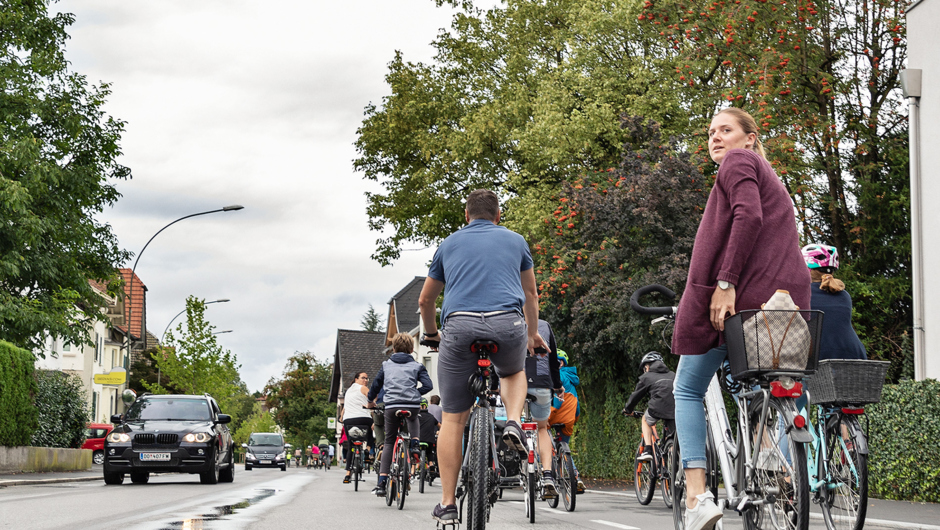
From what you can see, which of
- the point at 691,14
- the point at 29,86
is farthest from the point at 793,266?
the point at 29,86

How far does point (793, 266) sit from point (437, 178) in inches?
1067

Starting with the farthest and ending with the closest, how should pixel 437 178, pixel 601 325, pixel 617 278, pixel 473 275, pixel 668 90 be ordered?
1. pixel 437 178
2. pixel 668 90
3. pixel 601 325
4. pixel 617 278
5. pixel 473 275

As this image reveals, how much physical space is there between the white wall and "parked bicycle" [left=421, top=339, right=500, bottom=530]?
33.8 ft

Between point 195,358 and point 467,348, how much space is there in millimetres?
54412

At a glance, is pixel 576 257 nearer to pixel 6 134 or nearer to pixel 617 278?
pixel 617 278

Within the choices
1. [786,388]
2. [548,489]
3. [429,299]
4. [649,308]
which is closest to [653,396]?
[548,489]

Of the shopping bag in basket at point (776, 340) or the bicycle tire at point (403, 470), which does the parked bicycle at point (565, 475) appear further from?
the shopping bag in basket at point (776, 340)

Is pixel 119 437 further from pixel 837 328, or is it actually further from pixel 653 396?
pixel 837 328

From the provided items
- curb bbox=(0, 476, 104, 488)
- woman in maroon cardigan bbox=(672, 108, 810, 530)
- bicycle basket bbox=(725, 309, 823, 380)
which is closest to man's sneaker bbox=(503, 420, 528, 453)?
woman in maroon cardigan bbox=(672, 108, 810, 530)

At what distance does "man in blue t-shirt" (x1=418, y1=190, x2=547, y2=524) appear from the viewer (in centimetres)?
604

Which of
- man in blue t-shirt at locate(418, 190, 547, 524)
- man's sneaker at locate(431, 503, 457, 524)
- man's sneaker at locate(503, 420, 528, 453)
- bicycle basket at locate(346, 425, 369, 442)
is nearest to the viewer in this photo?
man's sneaker at locate(431, 503, 457, 524)

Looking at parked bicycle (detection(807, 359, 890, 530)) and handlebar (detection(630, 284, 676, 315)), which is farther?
parked bicycle (detection(807, 359, 890, 530))

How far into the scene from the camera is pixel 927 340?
14852 millimetres

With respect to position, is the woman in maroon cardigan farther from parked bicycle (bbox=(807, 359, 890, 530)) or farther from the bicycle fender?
parked bicycle (bbox=(807, 359, 890, 530))
